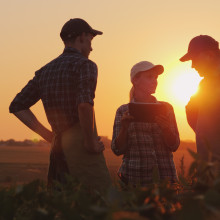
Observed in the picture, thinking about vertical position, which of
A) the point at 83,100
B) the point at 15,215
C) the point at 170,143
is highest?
the point at 83,100

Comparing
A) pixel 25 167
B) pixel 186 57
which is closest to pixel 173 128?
pixel 186 57

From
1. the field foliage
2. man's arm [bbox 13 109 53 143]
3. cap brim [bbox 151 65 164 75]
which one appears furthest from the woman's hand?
the field foliage

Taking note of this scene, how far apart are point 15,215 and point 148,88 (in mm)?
3392

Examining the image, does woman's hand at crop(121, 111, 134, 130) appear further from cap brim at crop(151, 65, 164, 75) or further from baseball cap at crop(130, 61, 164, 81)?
cap brim at crop(151, 65, 164, 75)

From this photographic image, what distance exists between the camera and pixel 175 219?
0.92 m

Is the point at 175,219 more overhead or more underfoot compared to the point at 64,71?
more underfoot

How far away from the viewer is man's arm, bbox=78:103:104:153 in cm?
309

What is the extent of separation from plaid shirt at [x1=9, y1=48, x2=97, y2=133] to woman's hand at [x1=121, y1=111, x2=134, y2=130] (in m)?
0.99

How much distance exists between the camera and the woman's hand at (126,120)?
13.8 ft

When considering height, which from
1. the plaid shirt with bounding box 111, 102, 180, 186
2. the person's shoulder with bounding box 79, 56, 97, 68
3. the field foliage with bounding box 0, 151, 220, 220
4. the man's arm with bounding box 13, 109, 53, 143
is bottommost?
the field foliage with bounding box 0, 151, 220, 220

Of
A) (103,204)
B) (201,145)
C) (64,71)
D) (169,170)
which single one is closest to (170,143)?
(169,170)

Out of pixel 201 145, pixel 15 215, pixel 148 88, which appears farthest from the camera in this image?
pixel 148 88

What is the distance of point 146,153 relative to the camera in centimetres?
444

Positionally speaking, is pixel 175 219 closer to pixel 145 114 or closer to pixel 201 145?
pixel 201 145
